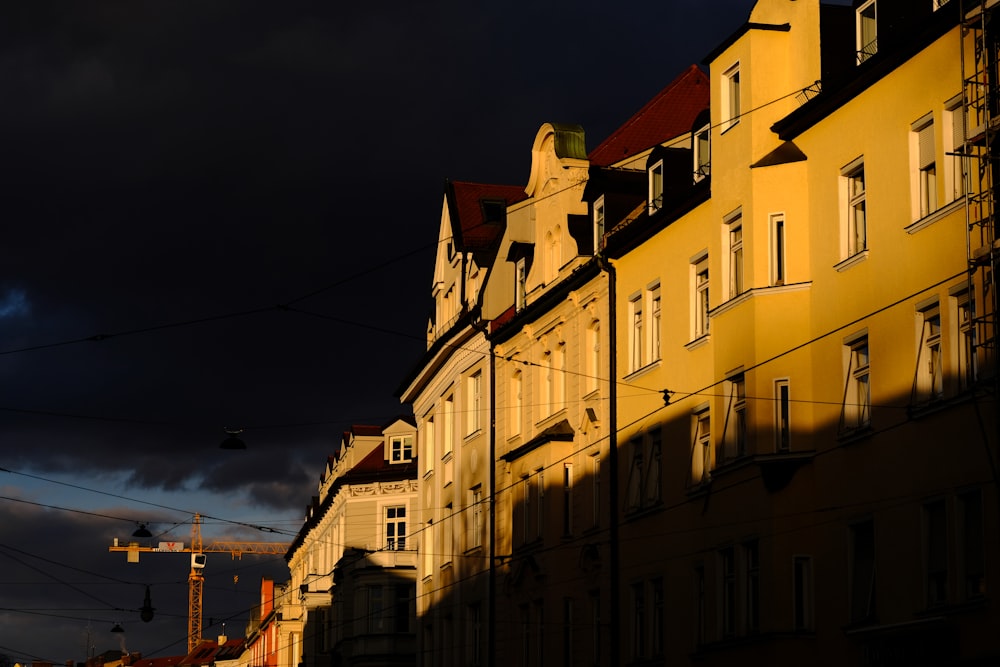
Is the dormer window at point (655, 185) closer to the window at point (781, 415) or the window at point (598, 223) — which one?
the window at point (598, 223)

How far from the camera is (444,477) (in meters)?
58.3

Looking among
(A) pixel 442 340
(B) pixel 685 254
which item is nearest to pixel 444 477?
(A) pixel 442 340

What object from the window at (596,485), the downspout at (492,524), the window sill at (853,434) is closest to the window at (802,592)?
the window sill at (853,434)

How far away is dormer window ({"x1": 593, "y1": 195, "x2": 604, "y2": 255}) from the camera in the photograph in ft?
148

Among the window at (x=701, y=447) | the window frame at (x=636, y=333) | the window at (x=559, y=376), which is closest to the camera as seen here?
the window at (x=701, y=447)

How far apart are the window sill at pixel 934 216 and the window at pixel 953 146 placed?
0.23 metres

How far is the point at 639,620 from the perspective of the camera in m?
40.1

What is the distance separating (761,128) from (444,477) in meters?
26.4

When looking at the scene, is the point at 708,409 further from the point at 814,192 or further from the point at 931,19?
the point at 931,19

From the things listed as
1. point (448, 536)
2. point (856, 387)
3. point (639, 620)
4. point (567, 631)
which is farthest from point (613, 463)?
point (448, 536)

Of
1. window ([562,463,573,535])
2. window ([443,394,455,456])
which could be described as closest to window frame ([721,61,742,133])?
window ([562,463,573,535])

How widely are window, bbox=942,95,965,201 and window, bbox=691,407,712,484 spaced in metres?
10.1

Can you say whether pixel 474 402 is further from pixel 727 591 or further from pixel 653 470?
pixel 727 591

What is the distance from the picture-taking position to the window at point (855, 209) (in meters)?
31.3
